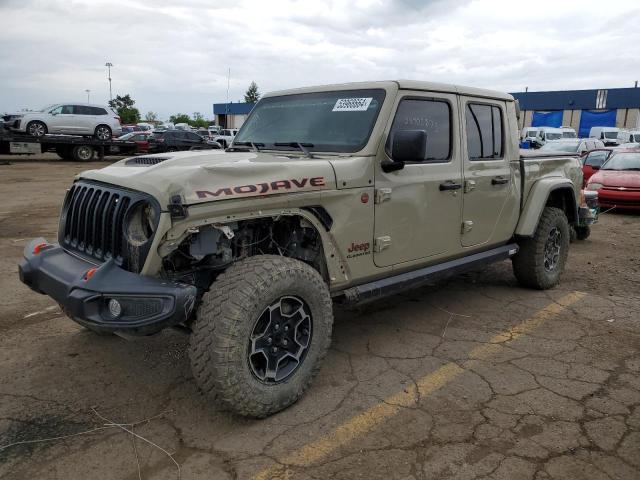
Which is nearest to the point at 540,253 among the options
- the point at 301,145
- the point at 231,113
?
the point at 301,145

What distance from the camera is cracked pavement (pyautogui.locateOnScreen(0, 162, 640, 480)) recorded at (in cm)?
260

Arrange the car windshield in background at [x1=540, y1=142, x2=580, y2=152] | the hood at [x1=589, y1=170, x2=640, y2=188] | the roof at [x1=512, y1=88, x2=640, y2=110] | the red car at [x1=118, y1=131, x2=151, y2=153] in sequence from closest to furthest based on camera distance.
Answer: the hood at [x1=589, y1=170, x2=640, y2=188]
the car windshield in background at [x1=540, y1=142, x2=580, y2=152]
the red car at [x1=118, y1=131, x2=151, y2=153]
the roof at [x1=512, y1=88, x2=640, y2=110]

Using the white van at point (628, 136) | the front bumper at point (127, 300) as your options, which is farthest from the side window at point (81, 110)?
the white van at point (628, 136)

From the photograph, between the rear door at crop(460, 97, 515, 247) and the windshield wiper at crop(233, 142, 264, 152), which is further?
the rear door at crop(460, 97, 515, 247)

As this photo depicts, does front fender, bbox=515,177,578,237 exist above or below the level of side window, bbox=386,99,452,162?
below

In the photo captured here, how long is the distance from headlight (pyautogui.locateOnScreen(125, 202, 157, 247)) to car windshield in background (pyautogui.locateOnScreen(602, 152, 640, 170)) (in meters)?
11.5

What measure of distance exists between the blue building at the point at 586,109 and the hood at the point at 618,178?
3004cm

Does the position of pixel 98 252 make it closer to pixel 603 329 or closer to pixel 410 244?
pixel 410 244

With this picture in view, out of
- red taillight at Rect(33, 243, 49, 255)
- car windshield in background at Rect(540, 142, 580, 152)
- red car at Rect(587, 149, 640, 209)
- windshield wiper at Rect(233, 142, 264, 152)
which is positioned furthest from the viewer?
car windshield in background at Rect(540, 142, 580, 152)

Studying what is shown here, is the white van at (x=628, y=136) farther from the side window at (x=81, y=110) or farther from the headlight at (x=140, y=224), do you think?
the headlight at (x=140, y=224)

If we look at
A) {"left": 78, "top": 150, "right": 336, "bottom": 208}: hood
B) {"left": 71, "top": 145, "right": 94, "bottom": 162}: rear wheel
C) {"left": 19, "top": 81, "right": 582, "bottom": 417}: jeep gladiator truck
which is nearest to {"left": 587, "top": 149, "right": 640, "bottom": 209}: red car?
{"left": 19, "top": 81, "right": 582, "bottom": 417}: jeep gladiator truck

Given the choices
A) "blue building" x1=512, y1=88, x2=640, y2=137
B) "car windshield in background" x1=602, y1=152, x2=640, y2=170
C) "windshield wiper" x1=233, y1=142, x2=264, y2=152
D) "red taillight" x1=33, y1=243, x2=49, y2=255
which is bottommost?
"red taillight" x1=33, y1=243, x2=49, y2=255

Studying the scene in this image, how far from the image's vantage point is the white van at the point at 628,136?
3120 cm

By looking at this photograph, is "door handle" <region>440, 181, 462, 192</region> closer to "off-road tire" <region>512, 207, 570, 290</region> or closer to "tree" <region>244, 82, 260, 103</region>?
"off-road tire" <region>512, 207, 570, 290</region>
